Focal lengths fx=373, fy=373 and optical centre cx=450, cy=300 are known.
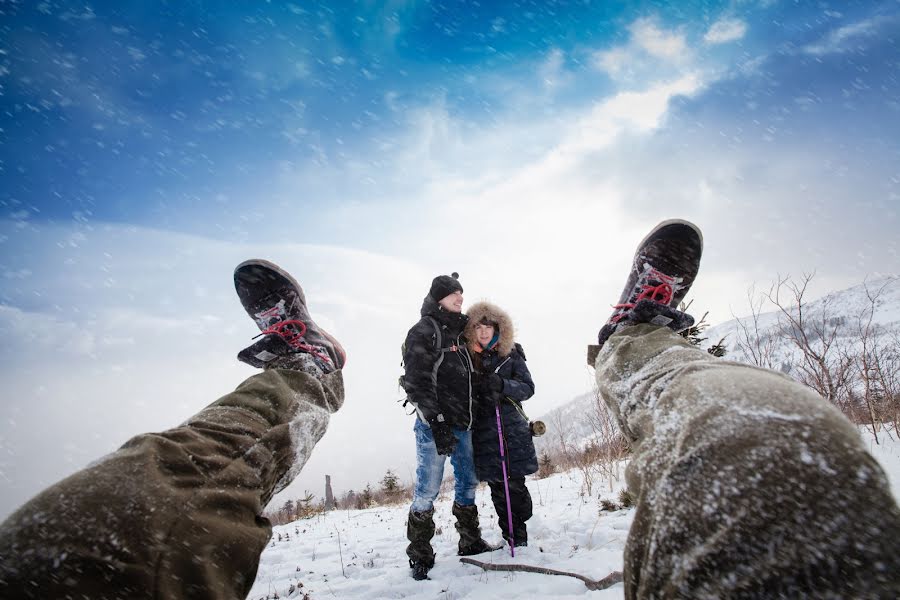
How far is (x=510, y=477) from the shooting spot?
322 cm

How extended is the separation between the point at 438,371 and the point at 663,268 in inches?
72.4

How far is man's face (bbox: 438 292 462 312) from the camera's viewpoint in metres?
3.34

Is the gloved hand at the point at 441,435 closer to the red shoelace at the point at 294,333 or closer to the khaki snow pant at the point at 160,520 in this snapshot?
the red shoelace at the point at 294,333

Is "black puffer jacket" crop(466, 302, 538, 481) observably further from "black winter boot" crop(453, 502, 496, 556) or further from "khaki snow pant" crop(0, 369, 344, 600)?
"khaki snow pant" crop(0, 369, 344, 600)

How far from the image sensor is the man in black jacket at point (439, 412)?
2887mm

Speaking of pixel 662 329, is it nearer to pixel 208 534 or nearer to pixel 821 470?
pixel 821 470

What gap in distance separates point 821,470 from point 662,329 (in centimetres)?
99

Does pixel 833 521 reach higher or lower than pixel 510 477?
higher

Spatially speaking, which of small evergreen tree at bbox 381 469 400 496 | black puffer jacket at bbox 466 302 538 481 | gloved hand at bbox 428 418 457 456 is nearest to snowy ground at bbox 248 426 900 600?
black puffer jacket at bbox 466 302 538 481

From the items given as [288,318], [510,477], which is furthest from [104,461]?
[510,477]

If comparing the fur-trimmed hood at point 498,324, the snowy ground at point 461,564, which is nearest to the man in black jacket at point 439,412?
the fur-trimmed hood at point 498,324

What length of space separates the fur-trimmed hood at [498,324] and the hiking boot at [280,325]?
1.52 meters

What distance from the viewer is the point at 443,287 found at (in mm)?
3365

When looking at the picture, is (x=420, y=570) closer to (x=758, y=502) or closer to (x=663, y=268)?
(x=663, y=268)
